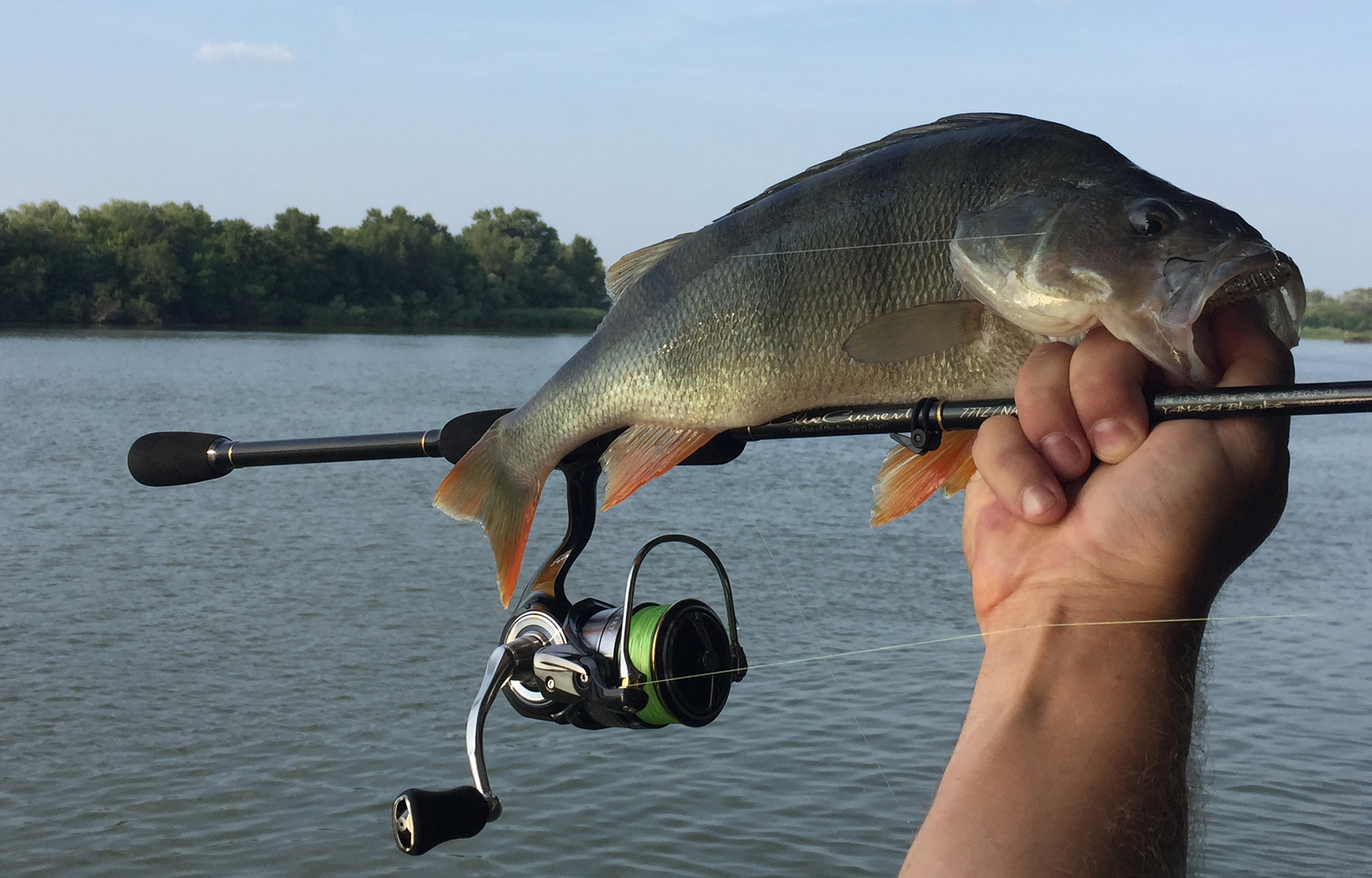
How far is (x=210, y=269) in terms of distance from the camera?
6912 cm

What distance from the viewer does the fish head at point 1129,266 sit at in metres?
1.51

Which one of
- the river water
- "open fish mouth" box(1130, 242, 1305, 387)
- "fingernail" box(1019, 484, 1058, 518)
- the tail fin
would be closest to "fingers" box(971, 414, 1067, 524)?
"fingernail" box(1019, 484, 1058, 518)

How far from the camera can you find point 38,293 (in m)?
68.9

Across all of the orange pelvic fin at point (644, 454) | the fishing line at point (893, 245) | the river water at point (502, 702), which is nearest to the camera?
the fishing line at point (893, 245)

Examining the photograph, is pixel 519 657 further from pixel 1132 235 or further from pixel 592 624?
pixel 1132 235

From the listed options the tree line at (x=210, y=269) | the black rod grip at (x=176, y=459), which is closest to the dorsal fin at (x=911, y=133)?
the black rod grip at (x=176, y=459)

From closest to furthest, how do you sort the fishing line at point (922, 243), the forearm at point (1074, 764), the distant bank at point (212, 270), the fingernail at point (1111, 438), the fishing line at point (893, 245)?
1. the forearm at point (1074, 764)
2. the fingernail at point (1111, 438)
3. the fishing line at point (922, 243)
4. the fishing line at point (893, 245)
5. the distant bank at point (212, 270)

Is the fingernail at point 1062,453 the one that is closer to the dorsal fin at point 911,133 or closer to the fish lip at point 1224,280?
the fish lip at point 1224,280

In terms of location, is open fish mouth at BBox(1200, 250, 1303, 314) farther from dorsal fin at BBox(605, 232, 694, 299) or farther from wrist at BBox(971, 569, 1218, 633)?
dorsal fin at BBox(605, 232, 694, 299)

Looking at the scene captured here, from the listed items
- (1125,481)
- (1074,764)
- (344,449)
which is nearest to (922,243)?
(1125,481)

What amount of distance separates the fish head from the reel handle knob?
1.15m

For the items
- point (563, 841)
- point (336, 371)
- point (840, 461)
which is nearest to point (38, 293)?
point (336, 371)

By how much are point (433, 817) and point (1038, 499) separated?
1091mm

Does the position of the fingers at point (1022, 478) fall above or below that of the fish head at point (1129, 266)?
below
